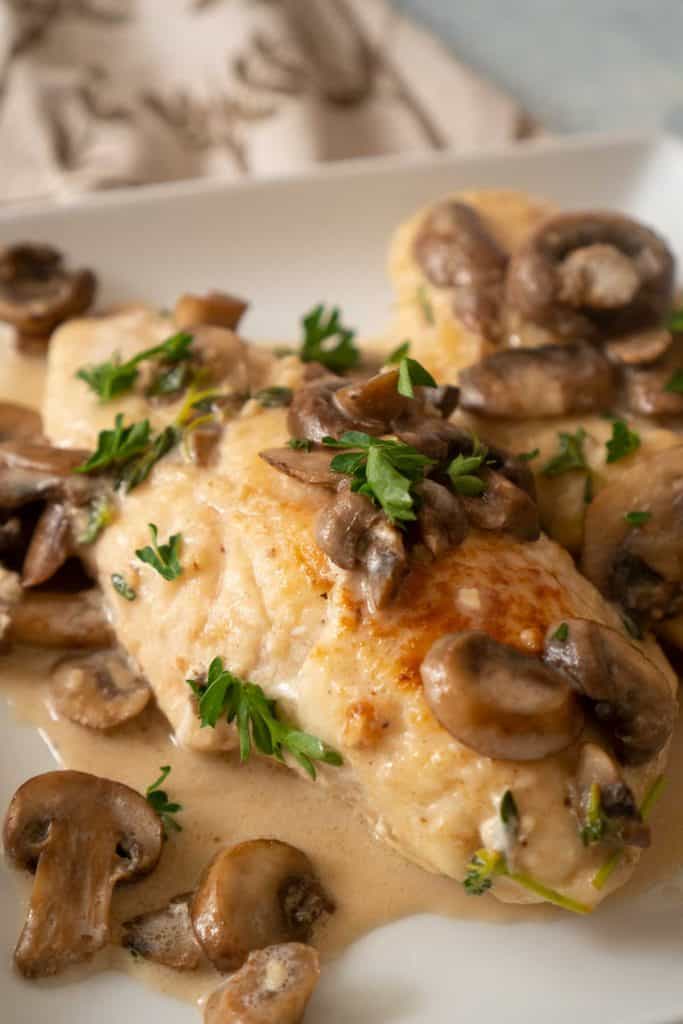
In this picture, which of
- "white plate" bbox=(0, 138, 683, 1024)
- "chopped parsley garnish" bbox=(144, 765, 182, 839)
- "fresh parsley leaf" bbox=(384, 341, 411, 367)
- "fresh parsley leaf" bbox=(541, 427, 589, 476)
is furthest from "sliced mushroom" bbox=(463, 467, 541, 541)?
"white plate" bbox=(0, 138, 683, 1024)

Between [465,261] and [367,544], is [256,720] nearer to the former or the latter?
[367,544]

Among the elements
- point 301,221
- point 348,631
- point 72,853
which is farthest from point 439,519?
point 301,221

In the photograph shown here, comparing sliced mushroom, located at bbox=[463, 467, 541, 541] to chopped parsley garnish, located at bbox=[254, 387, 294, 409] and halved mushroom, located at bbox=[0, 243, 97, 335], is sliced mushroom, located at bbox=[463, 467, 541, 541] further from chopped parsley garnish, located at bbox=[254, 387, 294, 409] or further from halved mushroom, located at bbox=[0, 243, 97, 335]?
halved mushroom, located at bbox=[0, 243, 97, 335]

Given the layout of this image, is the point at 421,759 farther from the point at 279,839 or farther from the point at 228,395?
the point at 228,395

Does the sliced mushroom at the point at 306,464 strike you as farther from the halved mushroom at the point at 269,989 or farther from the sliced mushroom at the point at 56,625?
the halved mushroom at the point at 269,989

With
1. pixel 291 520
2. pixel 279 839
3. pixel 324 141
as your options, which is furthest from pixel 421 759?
pixel 324 141
